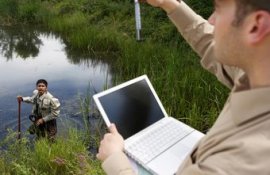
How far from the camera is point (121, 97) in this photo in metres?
1.72

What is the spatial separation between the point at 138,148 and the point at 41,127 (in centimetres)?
301

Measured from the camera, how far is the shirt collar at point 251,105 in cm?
70

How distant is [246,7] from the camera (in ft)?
2.31

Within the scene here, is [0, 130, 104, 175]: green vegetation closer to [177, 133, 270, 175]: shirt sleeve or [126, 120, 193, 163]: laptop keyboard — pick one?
[126, 120, 193, 163]: laptop keyboard

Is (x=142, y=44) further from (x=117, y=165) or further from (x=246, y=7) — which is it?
(x=246, y=7)

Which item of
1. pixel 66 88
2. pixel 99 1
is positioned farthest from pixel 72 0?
pixel 66 88

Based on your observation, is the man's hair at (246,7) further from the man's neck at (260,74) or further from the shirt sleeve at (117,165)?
the shirt sleeve at (117,165)

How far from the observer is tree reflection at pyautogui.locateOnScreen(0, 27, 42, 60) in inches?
377

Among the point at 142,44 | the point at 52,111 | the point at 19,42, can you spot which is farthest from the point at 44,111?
the point at 19,42

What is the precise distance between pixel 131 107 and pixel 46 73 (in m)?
A: 6.27

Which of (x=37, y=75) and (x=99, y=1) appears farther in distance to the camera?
(x=99, y=1)

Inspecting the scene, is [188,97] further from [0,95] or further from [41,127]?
[0,95]

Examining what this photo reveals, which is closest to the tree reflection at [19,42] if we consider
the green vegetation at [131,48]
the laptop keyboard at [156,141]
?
the green vegetation at [131,48]

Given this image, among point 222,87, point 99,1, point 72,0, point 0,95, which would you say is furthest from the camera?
point 72,0
